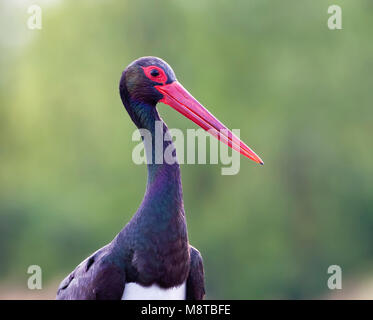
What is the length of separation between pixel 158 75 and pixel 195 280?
4.40 feet

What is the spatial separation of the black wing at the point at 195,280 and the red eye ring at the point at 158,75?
1154 mm

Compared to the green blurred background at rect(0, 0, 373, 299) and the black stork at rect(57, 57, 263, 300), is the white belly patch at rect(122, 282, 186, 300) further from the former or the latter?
the green blurred background at rect(0, 0, 373, 299)

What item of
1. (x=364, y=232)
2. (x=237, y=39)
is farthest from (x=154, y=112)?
(x=364, y=232)

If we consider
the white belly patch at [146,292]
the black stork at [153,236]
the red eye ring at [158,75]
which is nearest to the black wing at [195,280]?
the black stork at [153,236]

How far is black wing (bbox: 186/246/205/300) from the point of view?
12.6 feet

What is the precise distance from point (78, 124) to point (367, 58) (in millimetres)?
6146

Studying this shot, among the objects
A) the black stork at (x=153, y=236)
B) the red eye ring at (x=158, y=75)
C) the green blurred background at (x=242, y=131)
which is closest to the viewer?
the black stork at (x=153, y=236)

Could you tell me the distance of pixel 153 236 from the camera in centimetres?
356

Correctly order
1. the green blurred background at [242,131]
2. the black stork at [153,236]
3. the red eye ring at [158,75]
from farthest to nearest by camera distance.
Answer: the green blurred background at [242,131]
the red eye ring at [158,75]
the black stork at [153,236]

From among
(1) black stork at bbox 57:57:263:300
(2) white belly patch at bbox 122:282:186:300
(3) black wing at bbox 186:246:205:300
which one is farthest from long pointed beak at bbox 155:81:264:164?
(2) white belly patch at bbox 122:282:186:300

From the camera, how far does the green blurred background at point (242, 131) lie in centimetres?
1180

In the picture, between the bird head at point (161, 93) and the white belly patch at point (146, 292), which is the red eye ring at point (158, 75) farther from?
the white belly patch at point (146, 292)

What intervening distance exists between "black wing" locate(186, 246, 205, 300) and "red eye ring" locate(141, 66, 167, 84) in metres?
1.15
